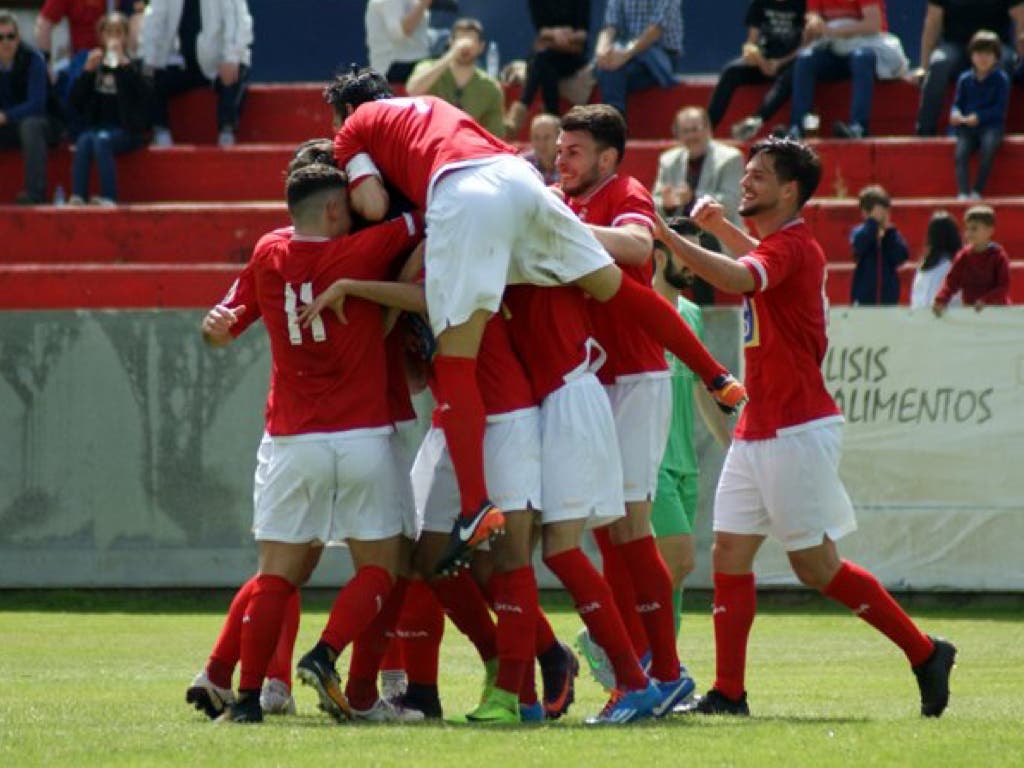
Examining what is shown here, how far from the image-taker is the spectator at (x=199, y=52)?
19906mm

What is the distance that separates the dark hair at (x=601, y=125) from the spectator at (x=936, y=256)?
25.3ft

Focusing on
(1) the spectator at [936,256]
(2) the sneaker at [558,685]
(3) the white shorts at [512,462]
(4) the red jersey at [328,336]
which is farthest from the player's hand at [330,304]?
(1) the spectator at [936,256]

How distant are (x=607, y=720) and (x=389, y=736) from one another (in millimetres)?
989

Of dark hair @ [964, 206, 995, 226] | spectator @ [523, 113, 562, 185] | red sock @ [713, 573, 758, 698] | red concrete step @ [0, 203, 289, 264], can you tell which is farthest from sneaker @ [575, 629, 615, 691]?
red concrete step @ [0, 203, 289, 264]

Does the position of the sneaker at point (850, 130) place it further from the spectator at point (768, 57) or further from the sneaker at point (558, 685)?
the sneaker at point (558, 685)

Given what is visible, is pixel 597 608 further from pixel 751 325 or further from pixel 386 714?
pixel 751 325

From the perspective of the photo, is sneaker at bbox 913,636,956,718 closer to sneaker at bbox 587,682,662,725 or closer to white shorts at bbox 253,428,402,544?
sneaker at bbox 587,682,662,725

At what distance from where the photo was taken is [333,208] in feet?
27.9

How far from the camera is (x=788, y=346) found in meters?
8.97

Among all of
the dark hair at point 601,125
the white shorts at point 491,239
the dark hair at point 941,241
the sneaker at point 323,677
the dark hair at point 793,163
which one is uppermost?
the dark hair at point 601,125

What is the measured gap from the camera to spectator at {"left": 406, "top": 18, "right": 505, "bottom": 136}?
18.1 m

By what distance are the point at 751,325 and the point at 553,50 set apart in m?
10.8

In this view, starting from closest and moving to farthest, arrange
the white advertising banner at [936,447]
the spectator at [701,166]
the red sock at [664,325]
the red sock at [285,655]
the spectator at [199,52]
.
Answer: the red sock at [664,325]
the red sock at [285,655]
the white advertising banner at [936,447]
the spectator at [701,166]
the spectator at [199,52]

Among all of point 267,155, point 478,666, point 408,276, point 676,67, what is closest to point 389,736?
point 408,276
